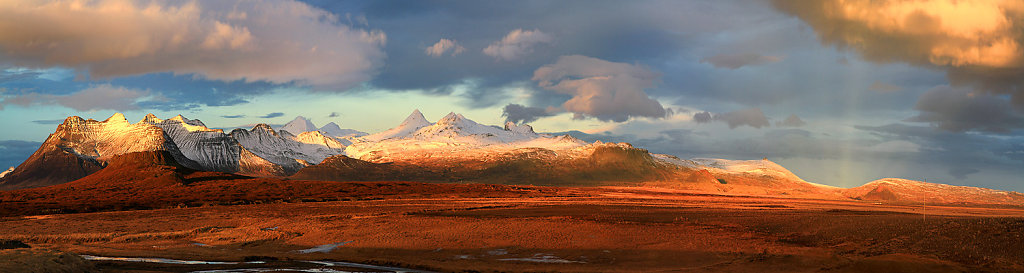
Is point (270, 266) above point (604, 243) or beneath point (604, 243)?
beneath

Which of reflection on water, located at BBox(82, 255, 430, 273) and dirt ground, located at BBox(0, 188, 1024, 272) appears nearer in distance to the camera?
dirt ground, located at BBox(0, 188, 1024, 272)

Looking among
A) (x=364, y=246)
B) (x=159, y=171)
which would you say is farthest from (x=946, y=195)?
(x=159, y=171)

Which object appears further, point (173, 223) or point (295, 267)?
point (173, 223)

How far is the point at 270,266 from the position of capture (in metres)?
30.0

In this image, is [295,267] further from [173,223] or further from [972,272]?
[173,223]

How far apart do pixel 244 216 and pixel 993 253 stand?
6011 centimetres

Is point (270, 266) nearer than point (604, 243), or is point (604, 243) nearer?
point (270, 266)

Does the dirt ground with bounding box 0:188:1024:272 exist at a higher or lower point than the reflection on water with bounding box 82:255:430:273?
higher

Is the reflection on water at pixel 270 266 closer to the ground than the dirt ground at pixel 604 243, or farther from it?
closer to the ground

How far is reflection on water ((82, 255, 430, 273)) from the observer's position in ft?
94.1

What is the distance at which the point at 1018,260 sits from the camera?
25.0 m

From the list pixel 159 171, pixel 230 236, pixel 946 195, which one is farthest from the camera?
pixel 946 195

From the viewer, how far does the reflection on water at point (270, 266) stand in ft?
94.1

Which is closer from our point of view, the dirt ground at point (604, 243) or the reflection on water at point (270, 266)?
the dirt ground at point (604, 243)
